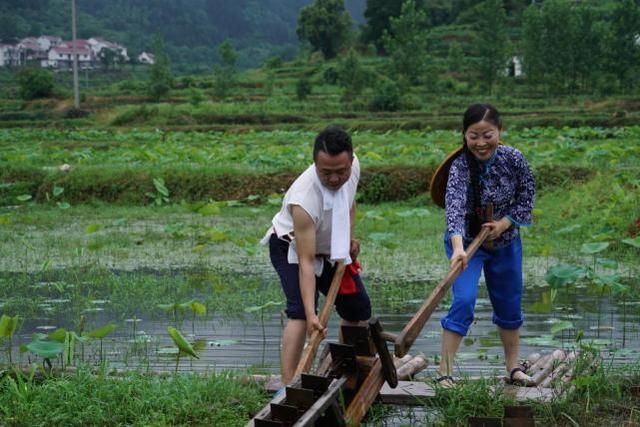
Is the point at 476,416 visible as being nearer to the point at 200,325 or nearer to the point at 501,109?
the point at 200,325

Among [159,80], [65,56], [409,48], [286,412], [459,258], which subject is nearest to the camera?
[286,412]

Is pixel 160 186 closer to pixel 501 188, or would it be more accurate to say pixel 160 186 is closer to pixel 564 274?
pixel 564 274

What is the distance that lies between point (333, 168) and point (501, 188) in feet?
2.95

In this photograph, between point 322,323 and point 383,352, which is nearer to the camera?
point 383,352

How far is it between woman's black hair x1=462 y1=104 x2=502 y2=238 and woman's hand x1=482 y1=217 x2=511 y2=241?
0.30 feet

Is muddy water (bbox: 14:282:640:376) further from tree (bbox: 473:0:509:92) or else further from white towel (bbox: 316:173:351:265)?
tree (bbox: 473:0:509:92)

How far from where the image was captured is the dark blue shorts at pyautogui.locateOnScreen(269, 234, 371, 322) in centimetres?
398

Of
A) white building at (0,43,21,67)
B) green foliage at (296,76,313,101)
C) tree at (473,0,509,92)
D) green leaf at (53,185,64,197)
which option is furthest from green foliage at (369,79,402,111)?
white building at (0,43,21,67)

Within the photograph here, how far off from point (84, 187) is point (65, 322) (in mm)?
7647

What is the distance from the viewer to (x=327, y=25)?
5225cm

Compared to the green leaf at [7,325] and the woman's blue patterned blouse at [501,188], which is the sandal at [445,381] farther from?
the green leaf at [7,325]

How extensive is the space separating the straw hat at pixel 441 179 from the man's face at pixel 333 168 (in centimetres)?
67

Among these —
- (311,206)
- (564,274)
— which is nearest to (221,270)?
(564,274)

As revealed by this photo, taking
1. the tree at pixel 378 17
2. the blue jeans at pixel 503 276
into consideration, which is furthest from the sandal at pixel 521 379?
the tree at pixel 378 17
